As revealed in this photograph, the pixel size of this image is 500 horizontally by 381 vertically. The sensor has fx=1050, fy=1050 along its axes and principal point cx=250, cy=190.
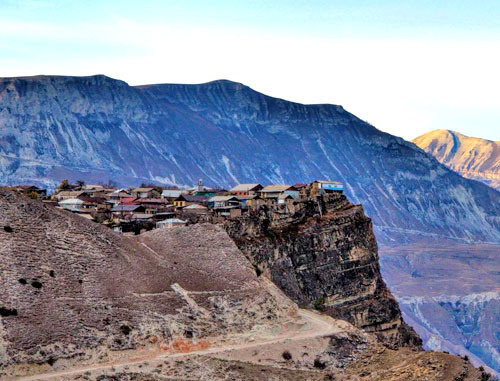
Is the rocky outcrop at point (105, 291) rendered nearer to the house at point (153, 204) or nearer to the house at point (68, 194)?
the house at point (153, 204)

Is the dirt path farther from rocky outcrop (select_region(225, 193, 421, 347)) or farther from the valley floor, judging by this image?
rocky outcrop (select_region(225, 193, 421, 347))

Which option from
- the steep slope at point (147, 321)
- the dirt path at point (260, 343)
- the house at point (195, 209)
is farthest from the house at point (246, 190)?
the dirt path at point (260, 343)

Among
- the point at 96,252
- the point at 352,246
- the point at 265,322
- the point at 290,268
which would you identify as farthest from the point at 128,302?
the point at 352,246

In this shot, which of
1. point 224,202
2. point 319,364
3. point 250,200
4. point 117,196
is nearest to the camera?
point 319,364

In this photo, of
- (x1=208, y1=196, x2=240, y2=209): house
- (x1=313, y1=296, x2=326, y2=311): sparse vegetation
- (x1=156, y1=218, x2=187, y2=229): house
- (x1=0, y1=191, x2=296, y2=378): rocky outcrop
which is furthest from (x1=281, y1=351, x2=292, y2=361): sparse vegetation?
(x1=208, y1=196, x2=240, y2=209): house

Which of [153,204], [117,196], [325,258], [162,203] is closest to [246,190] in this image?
[162,203]

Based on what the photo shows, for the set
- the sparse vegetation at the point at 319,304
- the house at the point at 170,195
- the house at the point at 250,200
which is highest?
the house at the point at 250,200

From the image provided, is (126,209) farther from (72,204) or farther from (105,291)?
(105,291)
